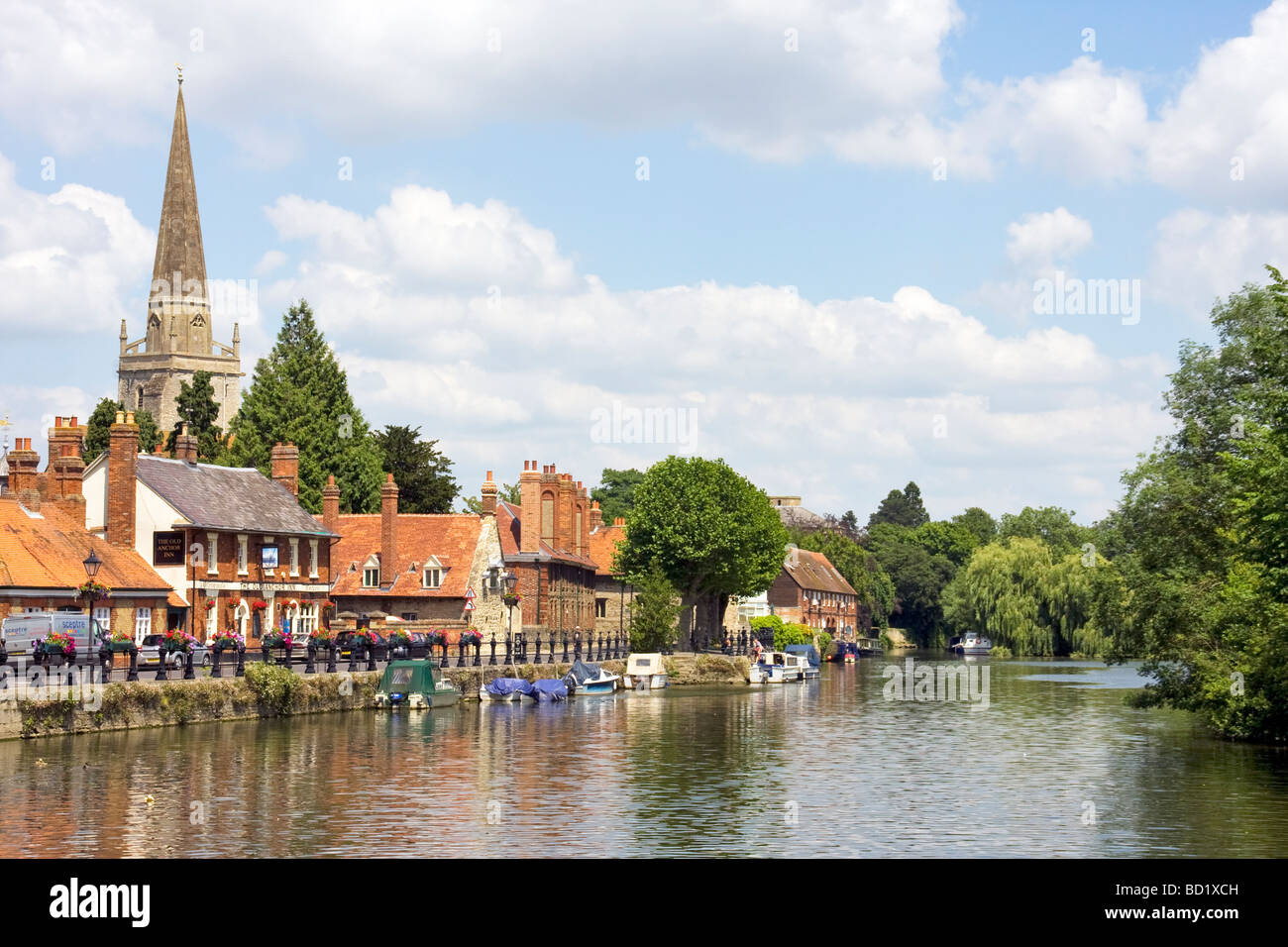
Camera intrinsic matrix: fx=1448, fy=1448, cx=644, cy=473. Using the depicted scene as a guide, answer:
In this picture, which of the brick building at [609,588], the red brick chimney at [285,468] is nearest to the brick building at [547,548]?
the brick building at [609,588]

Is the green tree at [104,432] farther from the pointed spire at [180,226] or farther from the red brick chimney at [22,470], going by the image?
the pointed spire at [180,226]

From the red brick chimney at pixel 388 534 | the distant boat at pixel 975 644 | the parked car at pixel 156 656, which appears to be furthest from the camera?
the distant boat at pixel 975 644

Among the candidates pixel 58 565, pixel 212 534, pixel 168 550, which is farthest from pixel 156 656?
pixel 212 534

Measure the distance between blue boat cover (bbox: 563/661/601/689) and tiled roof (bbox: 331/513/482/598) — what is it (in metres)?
9.90

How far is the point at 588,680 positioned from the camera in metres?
72.6

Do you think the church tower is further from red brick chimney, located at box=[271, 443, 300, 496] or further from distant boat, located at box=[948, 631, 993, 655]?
distant boat, located at box=[948, 631, 993, 655]

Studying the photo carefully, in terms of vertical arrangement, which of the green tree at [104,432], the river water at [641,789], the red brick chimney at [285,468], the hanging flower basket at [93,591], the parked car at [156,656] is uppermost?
the green tree at [104,432]

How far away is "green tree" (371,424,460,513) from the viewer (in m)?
106

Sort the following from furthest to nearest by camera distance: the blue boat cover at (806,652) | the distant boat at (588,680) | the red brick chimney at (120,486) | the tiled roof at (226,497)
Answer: the blue boat cover at (806,652)
the distant boat at (588,680)
the tiled roof at (226,497)
the red brick chimney at (120,486)

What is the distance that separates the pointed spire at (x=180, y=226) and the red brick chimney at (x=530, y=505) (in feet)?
188

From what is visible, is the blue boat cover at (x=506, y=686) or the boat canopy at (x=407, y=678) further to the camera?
Result: the blue boat cover at (x=506, y=686)

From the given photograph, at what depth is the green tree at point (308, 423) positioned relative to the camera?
98.0 metres
